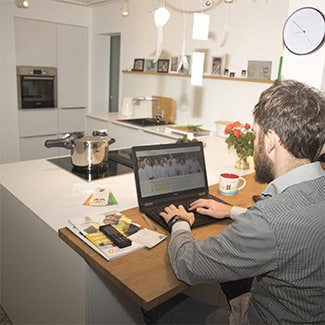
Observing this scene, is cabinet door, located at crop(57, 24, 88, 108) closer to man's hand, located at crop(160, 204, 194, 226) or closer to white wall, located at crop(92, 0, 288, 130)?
white wall, located at crop(92, 0, 288, 130)

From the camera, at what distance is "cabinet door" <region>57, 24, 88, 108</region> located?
4.93m

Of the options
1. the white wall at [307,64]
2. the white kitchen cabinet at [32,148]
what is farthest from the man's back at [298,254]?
the white kitchen cabinet at [32,148]

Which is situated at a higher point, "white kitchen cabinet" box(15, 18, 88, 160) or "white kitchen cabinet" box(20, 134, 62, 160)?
"white kitchen cabinet" box(15, 18, 88, 160)

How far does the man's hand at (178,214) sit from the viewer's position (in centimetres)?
134

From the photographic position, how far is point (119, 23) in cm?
484

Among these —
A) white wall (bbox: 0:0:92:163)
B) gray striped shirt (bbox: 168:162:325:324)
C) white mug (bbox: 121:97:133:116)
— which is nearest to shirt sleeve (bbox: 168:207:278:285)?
gray striped shirt (bbox: 168:162:325:324)

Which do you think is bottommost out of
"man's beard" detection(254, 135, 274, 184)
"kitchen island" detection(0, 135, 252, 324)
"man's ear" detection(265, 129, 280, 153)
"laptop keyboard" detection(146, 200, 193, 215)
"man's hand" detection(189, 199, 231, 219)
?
"kitchen island" detection(0, 135, 252, 324)

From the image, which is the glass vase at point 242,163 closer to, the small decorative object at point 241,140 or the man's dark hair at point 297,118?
the small decorative object at point 241,140

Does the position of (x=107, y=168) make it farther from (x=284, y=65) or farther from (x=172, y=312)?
(x=284, y=65)

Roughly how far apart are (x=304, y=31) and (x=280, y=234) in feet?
6.12

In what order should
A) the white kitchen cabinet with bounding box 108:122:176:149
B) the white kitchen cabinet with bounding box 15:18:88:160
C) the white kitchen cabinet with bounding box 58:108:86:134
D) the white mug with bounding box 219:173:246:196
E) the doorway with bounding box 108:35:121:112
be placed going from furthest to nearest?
the doorway with bounding box 108:35:121:112 → the white kitchen cabinet with bounding box 58:108:86:134 → the white kitchen cabinet with bounding box 15:18:88:160 → the white kitchen cabinet with bounding box 108:122:176:149 → the white mug with bounding box 219:173:246:196

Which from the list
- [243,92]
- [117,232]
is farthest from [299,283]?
[243,92]

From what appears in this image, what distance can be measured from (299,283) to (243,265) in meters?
0.16

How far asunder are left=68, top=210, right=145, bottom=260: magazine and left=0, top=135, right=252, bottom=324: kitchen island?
0.09m
